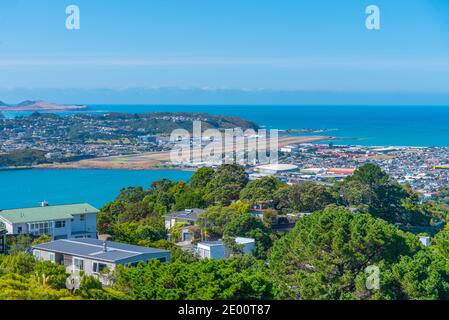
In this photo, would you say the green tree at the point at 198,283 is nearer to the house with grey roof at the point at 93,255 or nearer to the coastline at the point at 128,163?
the house with grey roof at the point at 93,255

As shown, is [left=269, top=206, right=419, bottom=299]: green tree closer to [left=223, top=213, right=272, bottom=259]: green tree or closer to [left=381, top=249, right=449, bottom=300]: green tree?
[left=381, top=249, right=449, bottom=300]: green tree

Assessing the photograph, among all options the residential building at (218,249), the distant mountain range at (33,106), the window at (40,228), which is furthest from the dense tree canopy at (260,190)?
the distant mountain range at (33,106)

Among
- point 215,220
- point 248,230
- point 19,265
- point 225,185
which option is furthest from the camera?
point 225,185

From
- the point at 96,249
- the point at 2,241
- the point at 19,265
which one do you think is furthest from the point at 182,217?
the point at 19,265

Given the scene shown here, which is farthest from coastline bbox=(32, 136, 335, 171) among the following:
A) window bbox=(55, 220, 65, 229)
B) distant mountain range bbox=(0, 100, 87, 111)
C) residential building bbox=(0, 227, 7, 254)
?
distant mountain range bbox=(0, 100, 87, 111)

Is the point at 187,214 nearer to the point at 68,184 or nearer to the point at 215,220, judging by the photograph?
the point at 215,220
